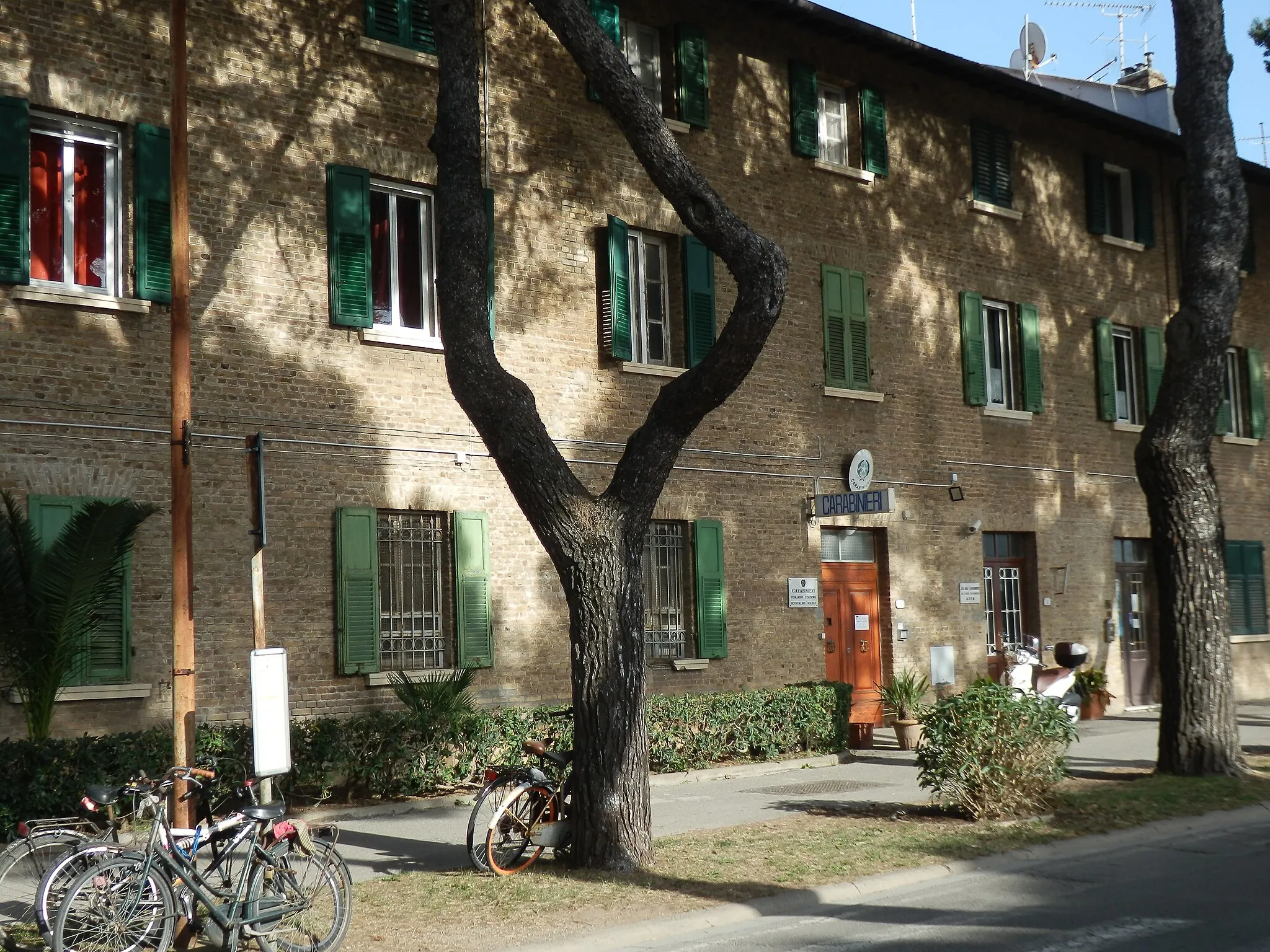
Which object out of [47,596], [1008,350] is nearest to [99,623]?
[47,596]

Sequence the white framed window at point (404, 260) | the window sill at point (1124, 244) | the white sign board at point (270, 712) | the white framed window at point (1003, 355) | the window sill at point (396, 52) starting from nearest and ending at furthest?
the white sign board at point (270, 712) < the window sill at point (396, 52) < the white framed window at point (404, 260) < the white framed window at point (1003, 355) < the window sill at point (1124, 244)

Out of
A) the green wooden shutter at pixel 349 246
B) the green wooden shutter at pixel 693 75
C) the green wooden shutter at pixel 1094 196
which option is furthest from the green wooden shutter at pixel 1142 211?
the green wooden shutter at pixel 349 246

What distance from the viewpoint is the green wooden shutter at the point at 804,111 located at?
19.1 m

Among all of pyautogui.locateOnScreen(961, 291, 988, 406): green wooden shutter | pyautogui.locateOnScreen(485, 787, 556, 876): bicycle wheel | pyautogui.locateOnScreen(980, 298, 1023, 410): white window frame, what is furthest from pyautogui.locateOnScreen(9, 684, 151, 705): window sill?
pyautogui.locateOnScreen(980, 298, 1023, 410): white window frame

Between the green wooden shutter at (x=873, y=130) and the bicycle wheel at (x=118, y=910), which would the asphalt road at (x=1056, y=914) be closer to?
the bicycle wheel at (x=118, y=910)

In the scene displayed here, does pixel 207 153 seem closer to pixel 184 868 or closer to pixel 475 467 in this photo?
pixel 475 467

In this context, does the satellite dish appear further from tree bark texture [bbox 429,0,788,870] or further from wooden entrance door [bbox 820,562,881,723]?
tree bark texture [bbox 429,0,788,870]

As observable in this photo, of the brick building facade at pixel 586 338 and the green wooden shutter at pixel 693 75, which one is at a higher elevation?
the green wooden shutter at pixel 693 75

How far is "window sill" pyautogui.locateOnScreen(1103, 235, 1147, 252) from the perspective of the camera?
2386 centimetres

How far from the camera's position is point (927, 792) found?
531 inches

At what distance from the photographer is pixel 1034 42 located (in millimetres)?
31094

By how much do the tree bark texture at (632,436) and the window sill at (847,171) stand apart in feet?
30.5

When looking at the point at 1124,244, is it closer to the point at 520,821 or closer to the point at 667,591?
the point at 667,591

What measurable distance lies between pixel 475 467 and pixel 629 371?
246 cm
